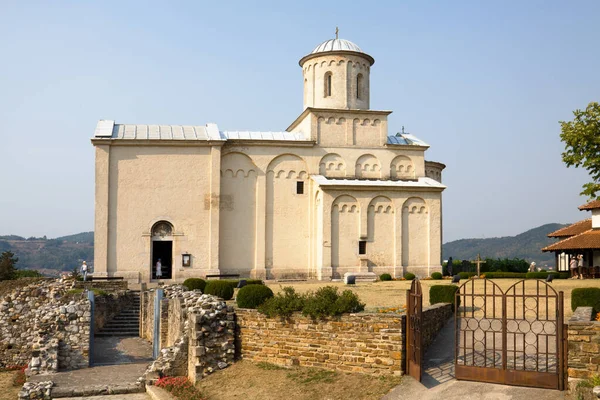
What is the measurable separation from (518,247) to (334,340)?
141464mm

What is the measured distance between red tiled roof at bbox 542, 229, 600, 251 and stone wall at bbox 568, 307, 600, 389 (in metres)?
25.7

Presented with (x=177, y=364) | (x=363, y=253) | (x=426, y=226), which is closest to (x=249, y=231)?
(x=363, y=253)

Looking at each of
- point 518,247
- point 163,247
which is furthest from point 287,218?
point 518,247

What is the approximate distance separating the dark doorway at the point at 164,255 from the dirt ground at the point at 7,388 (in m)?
12.8

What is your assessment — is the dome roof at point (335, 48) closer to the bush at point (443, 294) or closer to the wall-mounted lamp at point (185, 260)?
the wall-mounted lamp at point (185, 260)

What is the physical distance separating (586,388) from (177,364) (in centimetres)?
884

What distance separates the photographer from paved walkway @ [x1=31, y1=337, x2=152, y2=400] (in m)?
14.6

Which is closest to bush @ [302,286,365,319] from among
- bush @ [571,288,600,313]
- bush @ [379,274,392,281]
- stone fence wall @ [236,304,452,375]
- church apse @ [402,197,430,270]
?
stone fence wall @ [236,304,452,375]

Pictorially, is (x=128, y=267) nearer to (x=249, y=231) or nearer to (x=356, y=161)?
(x=249, y=231)

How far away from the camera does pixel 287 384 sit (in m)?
11.9

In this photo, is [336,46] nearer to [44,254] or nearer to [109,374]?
[109,374]

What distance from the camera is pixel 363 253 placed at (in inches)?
1297

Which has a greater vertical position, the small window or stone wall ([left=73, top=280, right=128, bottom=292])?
the small window

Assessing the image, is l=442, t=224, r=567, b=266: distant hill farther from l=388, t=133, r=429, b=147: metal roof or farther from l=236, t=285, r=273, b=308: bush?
l=236, t=285, r=273, b=308: bush
